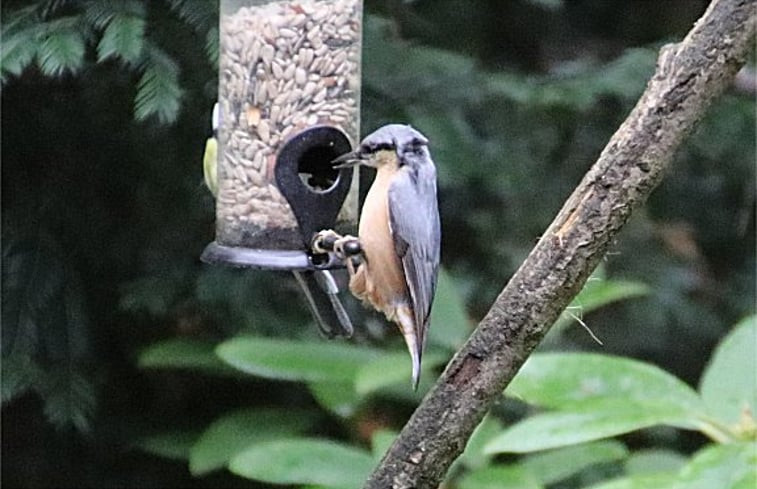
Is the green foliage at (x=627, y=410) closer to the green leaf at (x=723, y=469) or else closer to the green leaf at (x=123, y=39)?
the green leaf at (x=723, y=469)

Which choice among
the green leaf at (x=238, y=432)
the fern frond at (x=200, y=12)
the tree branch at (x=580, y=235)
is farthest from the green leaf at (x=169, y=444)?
the tree branch at (x=580, y=235)

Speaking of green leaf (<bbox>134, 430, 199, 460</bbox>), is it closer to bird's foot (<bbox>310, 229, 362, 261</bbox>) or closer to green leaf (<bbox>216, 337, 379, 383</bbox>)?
green leaf (<bbox>216, 337, 379, 383</bbox>)

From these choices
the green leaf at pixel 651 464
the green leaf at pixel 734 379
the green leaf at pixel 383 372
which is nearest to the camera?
the green leaf at pixel 734 379

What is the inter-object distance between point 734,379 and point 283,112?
0.95 metres

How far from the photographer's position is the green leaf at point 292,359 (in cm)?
256

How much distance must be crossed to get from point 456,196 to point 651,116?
1.80 meters

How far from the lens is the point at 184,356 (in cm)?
281

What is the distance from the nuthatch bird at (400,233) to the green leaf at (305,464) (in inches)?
19.7

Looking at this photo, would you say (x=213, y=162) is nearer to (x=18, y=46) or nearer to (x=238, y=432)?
(x=18, y=46)

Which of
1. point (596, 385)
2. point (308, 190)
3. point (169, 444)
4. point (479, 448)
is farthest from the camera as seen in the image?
point (169, 444)

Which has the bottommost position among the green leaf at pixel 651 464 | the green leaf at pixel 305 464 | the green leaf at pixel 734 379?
the green leaf at pixel 651 464

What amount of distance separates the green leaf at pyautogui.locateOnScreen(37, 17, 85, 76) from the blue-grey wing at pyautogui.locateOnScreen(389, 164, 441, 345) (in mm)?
626

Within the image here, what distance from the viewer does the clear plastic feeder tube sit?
89.9 inches

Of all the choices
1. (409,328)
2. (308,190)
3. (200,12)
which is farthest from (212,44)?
(409,328)
